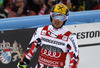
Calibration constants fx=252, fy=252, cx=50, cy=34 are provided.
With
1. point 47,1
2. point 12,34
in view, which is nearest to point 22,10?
point 47,1

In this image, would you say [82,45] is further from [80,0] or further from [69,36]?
[80,0]

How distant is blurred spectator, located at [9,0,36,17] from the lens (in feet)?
19.7

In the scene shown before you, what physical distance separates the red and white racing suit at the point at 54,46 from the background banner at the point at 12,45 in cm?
94

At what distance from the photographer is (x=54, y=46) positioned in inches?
137

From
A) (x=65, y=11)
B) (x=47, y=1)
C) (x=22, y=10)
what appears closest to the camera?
(x=65, y=11)

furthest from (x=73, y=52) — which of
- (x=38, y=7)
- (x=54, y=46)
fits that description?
(x=38, y=7)

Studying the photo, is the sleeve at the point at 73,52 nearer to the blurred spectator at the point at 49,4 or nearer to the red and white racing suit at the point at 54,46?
the red and white racing suit at the point at 54,46

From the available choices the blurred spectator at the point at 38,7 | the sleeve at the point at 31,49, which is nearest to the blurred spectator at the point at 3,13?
the blurred spectator at the point at 38,7

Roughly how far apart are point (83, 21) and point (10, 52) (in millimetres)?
1508

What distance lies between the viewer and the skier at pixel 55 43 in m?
3.42

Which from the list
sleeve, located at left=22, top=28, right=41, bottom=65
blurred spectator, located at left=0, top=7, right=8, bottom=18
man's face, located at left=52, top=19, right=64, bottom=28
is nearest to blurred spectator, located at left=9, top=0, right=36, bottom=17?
blurred spectator, located at left=0, top=7, right=8, bottom=18

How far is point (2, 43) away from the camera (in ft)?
14.2

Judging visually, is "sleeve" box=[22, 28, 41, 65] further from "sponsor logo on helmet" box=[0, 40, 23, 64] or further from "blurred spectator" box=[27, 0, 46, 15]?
"blurred spectator" box=[27, 0, 46, 15]

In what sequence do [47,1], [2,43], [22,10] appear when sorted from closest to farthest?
[2,43], [22,10], [47,1]
